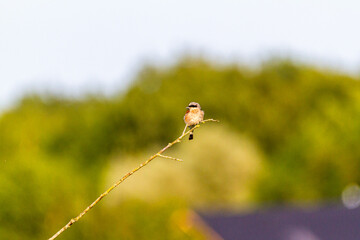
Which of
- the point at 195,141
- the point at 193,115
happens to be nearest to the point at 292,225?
the point at 195,141

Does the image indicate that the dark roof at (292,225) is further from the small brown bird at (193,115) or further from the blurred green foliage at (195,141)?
the small brown bird at (193,115)

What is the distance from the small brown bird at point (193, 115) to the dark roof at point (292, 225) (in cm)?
3921

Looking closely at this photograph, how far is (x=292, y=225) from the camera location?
4719 centimetres

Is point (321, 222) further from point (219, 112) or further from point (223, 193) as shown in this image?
point (219, 112)

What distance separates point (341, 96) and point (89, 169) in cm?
2900

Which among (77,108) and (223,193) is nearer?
(223,193)

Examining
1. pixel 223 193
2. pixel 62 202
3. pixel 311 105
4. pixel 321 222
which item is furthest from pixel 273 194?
pixel 321 222

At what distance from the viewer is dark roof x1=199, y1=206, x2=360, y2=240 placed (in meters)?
45.5

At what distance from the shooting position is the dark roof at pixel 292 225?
45500mm

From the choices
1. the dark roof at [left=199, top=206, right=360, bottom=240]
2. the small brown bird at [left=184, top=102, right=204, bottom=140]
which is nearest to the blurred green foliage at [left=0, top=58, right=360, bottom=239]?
the dark roof at [left=199, top=206, right=360, bottom=240]

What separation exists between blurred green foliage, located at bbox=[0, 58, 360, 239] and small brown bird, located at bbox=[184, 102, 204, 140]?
5198 cm

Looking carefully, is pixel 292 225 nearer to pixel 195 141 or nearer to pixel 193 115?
pixel 195 141

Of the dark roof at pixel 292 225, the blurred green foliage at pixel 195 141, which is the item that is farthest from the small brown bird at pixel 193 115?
the blurred green foliage at pixel 195 141

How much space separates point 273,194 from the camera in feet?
317
